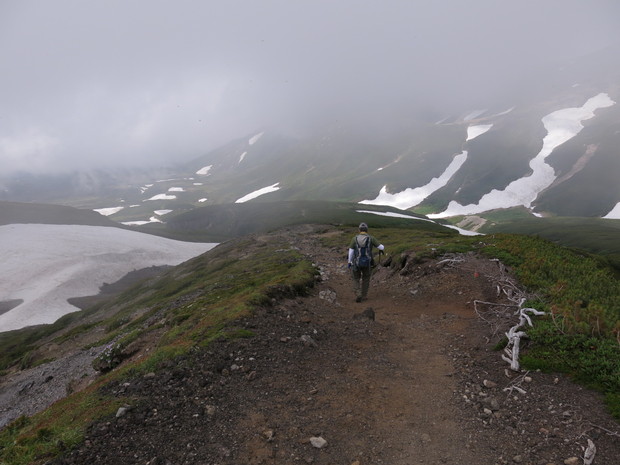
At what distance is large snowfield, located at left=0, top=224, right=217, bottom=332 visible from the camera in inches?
3718

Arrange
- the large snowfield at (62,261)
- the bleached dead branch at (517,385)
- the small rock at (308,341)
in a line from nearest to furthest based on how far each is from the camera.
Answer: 1. the bleached dead branch at (517,385)
2. the small rock at (308,341)
3. the large snowfield at (62,261)

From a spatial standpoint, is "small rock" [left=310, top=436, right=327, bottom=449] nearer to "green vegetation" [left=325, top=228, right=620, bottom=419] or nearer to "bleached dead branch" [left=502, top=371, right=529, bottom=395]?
"bleached dead branch" [left=502, top=371, right=529, bottom=395]

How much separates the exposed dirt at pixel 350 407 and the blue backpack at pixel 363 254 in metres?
5.10

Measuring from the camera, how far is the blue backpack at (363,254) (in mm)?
19297

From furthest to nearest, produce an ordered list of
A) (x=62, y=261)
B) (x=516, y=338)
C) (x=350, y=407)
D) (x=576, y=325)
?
(x=62, y=261) < (x=516, y=338) < (x=576, y=325) < (x=350, y=407)

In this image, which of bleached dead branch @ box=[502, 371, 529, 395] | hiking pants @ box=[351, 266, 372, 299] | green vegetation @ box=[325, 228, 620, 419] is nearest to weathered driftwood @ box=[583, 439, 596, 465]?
green vegetation @ box=[325, 228, 620, 419]

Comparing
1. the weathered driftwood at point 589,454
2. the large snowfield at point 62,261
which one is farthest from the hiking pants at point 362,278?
the large snowfield at point 62,261

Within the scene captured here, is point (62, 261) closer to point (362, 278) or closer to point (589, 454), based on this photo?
point (362, 278)

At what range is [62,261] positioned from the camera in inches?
4614

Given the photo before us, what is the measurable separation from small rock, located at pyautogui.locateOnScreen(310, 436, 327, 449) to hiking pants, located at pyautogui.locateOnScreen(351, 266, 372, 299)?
1256 centimetres

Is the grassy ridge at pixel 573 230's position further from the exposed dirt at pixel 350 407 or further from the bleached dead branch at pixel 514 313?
the exposed dirt at pixel 350 407

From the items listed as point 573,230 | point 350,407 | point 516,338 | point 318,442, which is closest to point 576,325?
point 516,338

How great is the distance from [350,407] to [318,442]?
67.2 inches

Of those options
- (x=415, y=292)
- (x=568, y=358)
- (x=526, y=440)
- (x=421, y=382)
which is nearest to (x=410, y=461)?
(x=526, y=440)
